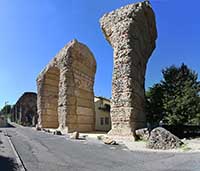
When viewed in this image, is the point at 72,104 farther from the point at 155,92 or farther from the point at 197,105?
the point at 197,105

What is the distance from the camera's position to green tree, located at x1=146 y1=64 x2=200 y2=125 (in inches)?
685

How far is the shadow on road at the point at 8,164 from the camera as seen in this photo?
589 centimetres

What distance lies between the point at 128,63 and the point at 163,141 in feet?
21.6

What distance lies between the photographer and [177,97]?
18.1 metres

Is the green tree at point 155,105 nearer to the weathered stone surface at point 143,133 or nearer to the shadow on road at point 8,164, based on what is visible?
the weathered stone surface at point 143,133

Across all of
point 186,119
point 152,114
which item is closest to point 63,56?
point 152,114

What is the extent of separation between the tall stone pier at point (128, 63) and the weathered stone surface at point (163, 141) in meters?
3.72

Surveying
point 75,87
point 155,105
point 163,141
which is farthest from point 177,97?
point 75,87

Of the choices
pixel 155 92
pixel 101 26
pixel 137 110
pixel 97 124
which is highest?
pixel 101 26

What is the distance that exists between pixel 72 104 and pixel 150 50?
8819 millimetres

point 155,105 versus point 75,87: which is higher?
point 75,87

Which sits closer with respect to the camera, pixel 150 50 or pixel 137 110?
pixel 137 110

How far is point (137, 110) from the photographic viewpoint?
53.9 feet

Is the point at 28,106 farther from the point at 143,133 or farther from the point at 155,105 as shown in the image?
the point at 143,133
